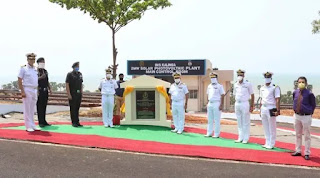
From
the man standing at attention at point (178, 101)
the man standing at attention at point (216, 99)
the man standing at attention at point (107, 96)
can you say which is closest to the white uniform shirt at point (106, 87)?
the man standing at attention at point (107, 96)

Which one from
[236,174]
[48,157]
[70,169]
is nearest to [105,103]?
[48,157]

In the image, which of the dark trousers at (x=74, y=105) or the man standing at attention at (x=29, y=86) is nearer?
the man standing at attention at (x=29, y=86)

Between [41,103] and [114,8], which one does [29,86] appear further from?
[114,8]

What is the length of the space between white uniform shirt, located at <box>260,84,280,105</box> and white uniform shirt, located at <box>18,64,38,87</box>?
19.3 feet

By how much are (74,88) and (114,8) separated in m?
8.05

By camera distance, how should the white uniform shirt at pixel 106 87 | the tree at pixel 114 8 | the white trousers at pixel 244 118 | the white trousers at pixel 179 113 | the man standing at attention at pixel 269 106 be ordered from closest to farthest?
the man standing at attention at pixel 269 106 → the white trousers at pixel 244 118 → the white trousers at pixel 179 113 → the white uniform shirt at pixel 106 87 → the tree at pixel 114 8

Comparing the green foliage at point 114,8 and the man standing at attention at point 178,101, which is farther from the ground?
the green foliage at point 114,8

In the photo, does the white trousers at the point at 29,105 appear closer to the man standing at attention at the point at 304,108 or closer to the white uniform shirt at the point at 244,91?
the white uniform shirt at the point at 244,91

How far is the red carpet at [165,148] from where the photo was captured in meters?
7.13

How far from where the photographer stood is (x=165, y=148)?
775cm

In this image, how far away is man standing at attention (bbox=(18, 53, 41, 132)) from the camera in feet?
28.7

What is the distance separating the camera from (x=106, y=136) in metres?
8.99

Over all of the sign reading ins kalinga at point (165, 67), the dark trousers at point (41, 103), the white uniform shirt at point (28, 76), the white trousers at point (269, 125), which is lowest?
the white trousers at point (269, 125)

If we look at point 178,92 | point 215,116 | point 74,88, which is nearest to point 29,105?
point 74,88
